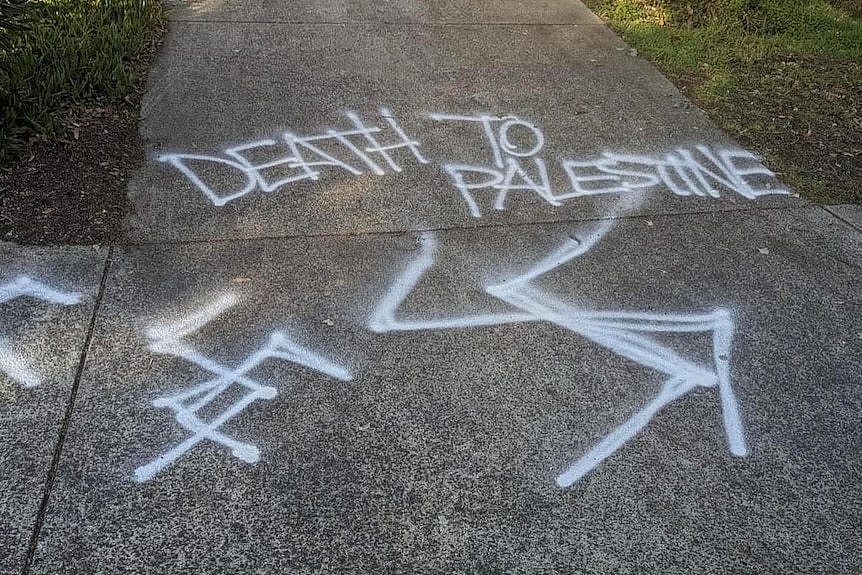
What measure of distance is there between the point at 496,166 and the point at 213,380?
2335 millimetres

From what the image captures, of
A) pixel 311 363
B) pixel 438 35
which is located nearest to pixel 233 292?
pixel 311 363

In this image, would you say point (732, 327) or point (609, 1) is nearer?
point (732, 327)

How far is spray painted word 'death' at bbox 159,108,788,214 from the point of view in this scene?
418 cm

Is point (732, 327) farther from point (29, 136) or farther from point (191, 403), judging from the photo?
point (29, 136)

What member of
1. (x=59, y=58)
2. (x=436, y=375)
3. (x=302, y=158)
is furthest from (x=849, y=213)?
(x=59, y=58)

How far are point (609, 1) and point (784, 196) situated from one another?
3.60m

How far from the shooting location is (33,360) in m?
2.79

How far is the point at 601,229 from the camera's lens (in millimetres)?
3918

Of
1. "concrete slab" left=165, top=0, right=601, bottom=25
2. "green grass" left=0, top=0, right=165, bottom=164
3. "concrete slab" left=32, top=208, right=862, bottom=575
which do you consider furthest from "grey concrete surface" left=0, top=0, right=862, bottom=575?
"concrete slab" left=165, top=0, right=601, bottom=25

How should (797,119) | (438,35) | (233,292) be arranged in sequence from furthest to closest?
(438,35) < (797,119) < (233,292)

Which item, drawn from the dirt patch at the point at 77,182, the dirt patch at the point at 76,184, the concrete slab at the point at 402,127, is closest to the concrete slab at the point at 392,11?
the concrete slab at the point at 402,127

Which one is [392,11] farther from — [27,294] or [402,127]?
[27,294]

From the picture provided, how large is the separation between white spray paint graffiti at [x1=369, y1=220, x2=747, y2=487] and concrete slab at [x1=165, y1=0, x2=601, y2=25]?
3.80 meters

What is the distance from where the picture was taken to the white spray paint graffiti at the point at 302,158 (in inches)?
161
